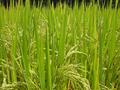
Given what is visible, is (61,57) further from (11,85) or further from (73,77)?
(11,85)

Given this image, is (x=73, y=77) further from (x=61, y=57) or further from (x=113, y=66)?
(x=113, y=66)

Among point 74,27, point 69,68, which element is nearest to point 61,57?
point 69,68

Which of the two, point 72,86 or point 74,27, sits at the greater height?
point 74,27

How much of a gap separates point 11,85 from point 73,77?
18 cm

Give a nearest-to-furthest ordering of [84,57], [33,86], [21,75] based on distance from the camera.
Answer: [33,86]
[21,75]
[84,57]

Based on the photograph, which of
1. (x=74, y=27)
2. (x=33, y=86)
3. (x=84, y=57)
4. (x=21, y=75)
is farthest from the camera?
(x=74, y=27)

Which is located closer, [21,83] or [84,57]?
[21,83]

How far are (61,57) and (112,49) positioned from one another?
0.23 meters

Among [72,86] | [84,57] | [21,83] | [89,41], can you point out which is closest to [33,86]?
[21,83]

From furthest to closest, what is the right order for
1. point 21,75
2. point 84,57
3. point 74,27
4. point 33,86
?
point 74,27 → point 84,57 → point 21,75 → point 33,86

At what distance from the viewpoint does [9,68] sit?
80 centimetres

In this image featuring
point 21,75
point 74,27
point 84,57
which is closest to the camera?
point 21,75

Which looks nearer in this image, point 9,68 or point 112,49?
point 9,68

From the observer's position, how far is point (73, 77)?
2.43 feet
